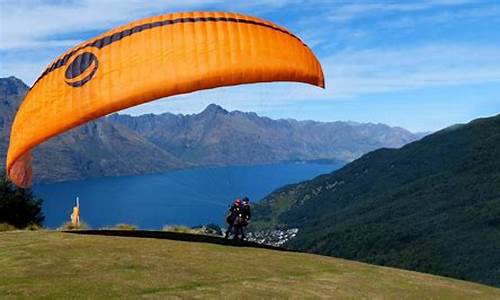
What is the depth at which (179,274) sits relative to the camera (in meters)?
14.8

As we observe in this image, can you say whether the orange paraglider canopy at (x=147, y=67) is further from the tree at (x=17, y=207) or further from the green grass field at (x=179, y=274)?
the tree at (x=17, y=207)

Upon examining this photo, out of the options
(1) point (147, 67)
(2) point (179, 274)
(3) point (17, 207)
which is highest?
(1) point (147, 67)

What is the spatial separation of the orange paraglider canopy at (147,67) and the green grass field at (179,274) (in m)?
Result: 4.16

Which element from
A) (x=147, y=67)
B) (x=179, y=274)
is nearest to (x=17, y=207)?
(x=147, y=67)

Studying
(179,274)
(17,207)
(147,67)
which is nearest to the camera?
(179,274)

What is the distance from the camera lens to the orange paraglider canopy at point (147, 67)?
17156 mm

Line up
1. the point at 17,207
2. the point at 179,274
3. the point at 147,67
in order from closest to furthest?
the point at 179,274 < the point at 147,67 < the point at 17,207

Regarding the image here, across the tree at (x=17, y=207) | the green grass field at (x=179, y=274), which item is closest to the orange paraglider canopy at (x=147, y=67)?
the green grass field at (x=179, y=274)

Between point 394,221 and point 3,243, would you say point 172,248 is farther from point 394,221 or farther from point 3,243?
point 394,221

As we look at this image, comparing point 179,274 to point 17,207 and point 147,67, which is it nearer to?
point 147,67

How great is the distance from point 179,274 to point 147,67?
6845mm

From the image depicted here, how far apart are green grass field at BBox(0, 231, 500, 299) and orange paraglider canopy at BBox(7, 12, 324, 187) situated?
164 inches

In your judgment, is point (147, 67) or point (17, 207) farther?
point (17, 207)

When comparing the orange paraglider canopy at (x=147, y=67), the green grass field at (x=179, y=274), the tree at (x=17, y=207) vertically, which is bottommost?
the green grass field at (x=179, y=274)
